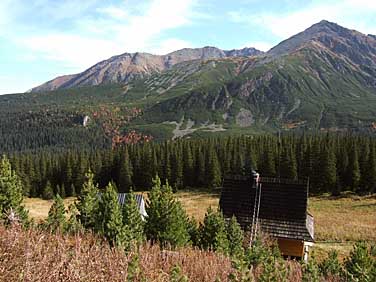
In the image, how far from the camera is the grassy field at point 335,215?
125 feet

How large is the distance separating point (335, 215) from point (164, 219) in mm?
36560

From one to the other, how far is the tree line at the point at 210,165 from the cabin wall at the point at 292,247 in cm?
4144

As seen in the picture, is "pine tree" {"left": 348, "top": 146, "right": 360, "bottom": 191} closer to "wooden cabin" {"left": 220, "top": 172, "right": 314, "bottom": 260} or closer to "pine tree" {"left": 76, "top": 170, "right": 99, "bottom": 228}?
"wooden cabin" {"left": 220, "top": 172, "right": 314, "bottom": 260}

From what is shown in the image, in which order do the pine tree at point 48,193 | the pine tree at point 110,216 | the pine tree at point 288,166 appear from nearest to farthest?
the pine tree at point 110,216
the pine tree at point 288,166
the pine tree at point 48,193

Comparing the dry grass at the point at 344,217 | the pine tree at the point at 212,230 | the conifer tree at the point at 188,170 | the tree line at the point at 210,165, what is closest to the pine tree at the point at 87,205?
the pine tree at the point at 212,230

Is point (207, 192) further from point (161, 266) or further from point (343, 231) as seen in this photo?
point (161, 266)

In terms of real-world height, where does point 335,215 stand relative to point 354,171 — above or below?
below

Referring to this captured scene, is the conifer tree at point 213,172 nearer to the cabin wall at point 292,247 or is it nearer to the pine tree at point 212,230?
the cabin wall at point 292,247

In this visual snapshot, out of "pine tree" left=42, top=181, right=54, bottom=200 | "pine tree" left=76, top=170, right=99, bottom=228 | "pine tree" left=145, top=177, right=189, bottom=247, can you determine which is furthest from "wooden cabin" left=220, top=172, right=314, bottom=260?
"pine tree" left=42, top=181, right=54, bottom=200

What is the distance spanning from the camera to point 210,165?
80125 millimetres

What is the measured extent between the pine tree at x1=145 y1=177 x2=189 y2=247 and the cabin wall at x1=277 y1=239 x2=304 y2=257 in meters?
10.8

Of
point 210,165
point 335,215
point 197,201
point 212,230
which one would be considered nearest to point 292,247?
point 212,230

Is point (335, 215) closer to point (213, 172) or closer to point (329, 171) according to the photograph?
point (329, 171)

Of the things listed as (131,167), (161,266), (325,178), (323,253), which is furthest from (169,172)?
(161,266)
